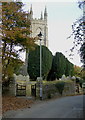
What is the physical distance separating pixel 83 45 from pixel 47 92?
27.4 ft

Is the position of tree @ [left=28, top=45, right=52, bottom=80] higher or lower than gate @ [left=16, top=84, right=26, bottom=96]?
higher

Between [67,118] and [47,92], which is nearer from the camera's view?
[67,118]

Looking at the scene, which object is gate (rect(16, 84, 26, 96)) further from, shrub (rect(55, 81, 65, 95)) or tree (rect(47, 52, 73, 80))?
tree (rect(47, 52, 73, 80))

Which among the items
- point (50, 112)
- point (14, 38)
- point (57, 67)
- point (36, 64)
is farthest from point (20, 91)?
point (57, 67)

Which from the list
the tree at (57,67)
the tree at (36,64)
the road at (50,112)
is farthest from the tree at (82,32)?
the tree at (57,67)

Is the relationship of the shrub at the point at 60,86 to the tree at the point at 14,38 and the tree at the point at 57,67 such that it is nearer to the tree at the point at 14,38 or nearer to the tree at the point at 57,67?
the tree at the point at 14,38

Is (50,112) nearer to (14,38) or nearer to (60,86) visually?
(14,38)

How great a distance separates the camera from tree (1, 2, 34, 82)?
394 inches

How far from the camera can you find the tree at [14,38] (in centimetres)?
1001

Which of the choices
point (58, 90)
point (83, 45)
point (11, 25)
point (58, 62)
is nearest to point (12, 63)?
point (11, 25)

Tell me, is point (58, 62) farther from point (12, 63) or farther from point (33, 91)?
point (12, 63)

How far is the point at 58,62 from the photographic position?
87.3ft

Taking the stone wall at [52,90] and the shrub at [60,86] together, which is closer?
the stone wall at [52,90]

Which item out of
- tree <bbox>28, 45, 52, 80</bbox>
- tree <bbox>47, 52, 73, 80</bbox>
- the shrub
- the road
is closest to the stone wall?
the shrub
